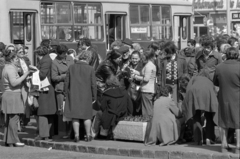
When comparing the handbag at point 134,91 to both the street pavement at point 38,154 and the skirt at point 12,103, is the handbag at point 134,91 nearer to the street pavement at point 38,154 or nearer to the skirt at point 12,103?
the street pavement at point 38,154

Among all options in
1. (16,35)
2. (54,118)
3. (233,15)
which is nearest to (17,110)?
(54,118)

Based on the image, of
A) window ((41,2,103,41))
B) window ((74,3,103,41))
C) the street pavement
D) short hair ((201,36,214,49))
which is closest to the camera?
the street pavement

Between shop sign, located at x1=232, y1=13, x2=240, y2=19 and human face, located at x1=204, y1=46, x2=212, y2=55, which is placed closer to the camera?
human face, located at x1=204, y1=46, x2=212, y2=55

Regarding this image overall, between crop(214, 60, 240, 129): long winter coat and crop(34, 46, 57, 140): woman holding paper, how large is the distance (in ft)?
12.6

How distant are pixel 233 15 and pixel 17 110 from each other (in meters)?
36.1

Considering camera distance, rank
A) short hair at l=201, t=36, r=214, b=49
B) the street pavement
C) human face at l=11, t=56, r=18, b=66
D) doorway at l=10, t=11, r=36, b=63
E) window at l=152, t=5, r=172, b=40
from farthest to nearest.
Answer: window at l=152, t=5, r=172, b=40 → doorway at l=10, t=11, r=36, b=63 → short hair at l=201, t=36, r=214, b=49 → human face at l=11, t=56, r=18, b=66 → the street pavement

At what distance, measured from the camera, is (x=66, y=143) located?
12.7 metres

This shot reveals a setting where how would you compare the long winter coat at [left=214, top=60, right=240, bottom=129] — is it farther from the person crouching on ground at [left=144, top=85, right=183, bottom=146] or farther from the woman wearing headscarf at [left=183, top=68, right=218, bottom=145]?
the person crouching on ground at [left=144, top=85, right=183, bottom=146]

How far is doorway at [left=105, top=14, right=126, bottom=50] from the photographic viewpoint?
21016 millimetres

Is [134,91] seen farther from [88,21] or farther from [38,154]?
[88,21]

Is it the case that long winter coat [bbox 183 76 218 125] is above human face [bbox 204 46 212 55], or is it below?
below

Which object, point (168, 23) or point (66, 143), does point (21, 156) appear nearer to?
point (66, 143)

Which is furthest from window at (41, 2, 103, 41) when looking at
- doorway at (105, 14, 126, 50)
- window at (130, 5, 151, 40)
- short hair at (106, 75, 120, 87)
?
short hair at (106, 75, 120, 87)

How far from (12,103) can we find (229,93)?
4450 millimetres
